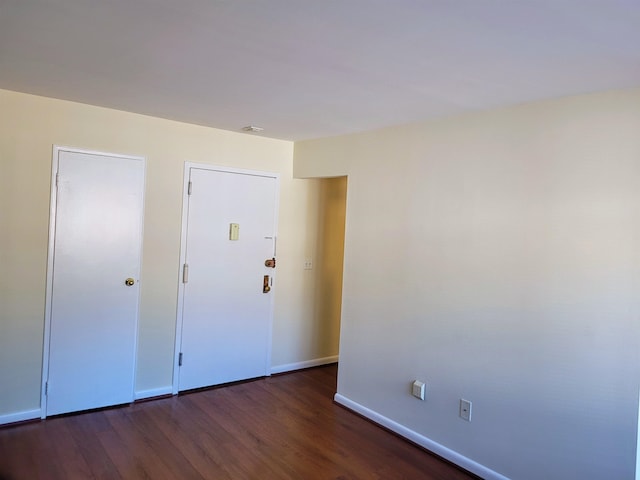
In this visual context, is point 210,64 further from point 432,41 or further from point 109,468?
point 109,468

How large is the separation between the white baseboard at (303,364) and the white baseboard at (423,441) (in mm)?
845

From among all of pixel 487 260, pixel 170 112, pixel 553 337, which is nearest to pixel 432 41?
pixel 487 260

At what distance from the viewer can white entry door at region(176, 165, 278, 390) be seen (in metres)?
3.96

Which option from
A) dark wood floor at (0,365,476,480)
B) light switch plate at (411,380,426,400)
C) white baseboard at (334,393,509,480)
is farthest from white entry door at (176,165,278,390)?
light switch plate at (411,380,426,400)

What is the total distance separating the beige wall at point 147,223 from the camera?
314cm

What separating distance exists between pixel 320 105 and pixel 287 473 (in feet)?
7.74

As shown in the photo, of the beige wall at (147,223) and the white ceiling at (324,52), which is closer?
the white ceiling at (324,52)

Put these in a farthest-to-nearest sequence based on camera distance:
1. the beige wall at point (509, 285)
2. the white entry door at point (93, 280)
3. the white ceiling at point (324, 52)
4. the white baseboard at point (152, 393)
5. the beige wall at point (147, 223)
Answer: the white baseboard at point (152, 393)
the white entry door at point (93, 280)
the beige wall at point (147, 223)
the beige wall at point (509, 285)
the white ceiling at point (324, 52)

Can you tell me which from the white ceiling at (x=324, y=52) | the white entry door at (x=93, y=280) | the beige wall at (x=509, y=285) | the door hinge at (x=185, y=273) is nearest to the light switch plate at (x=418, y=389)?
the beige wall at (x=509, y=285)

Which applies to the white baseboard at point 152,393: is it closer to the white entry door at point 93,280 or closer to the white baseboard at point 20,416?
the white entry door at point 93,280

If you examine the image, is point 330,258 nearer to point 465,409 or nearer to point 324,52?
point 465,409

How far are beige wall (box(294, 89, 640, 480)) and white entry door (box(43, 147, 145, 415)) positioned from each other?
1.87 metres

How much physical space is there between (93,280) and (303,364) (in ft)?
7.46

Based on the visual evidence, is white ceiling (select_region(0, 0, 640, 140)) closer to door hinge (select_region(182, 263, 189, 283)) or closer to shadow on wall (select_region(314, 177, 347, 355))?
door hinge (select_region(182, 263, 189, 283))
